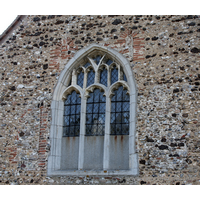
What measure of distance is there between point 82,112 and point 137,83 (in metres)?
1.59

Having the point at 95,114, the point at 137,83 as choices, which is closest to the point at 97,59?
the point at 137,83

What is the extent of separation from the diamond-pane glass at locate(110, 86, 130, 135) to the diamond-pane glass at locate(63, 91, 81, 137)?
95cm

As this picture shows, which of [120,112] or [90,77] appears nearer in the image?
[120,112]

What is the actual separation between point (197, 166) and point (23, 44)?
583 centimetres

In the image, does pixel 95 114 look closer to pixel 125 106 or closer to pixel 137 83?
pixel 125 106

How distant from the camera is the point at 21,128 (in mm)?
8234

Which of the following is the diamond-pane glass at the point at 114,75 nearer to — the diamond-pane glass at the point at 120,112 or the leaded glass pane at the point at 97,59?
the diamond-pane glass at the point at 120,112

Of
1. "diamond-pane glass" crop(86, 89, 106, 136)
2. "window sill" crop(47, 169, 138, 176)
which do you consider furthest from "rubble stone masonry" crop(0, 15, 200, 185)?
"diamond-pane glass" crop(86, 89, 106, 136)

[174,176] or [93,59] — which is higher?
[93,59]

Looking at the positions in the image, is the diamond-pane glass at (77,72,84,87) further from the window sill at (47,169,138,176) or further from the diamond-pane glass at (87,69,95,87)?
the window sill at (47,169,138,176)

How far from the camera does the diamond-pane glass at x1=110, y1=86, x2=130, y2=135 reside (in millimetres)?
7688

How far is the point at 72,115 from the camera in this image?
826 centimetres

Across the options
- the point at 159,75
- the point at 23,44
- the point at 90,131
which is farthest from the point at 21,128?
the point at 159,75

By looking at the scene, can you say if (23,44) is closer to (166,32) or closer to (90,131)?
(90,131)
